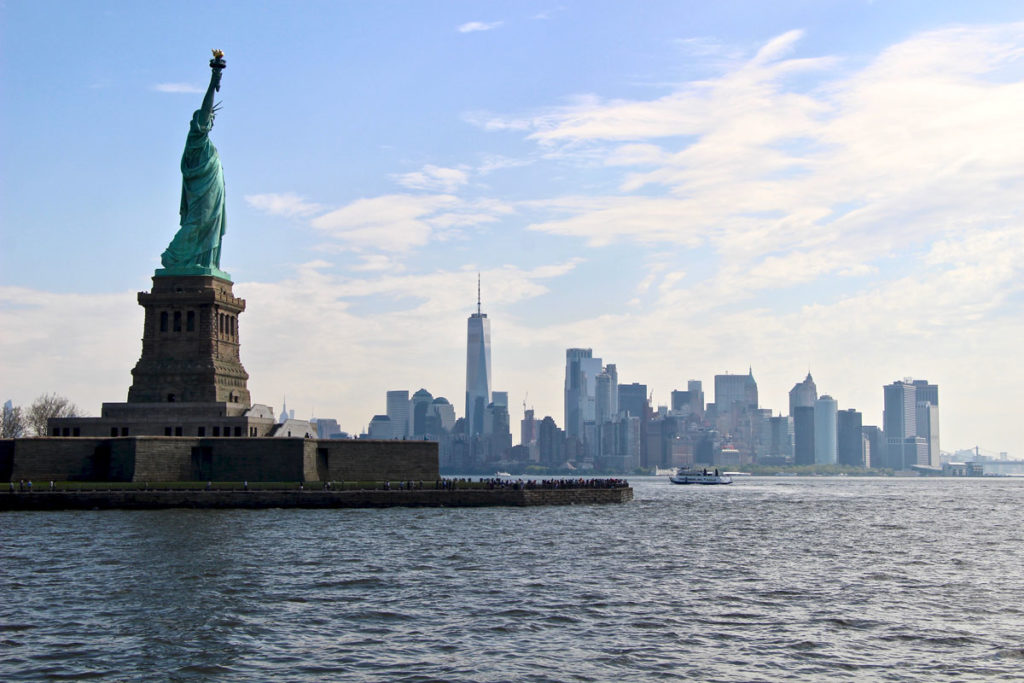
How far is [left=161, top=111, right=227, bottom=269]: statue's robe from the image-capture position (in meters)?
110

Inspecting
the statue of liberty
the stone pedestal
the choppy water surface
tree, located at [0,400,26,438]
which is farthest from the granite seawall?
tree, located at [0,400,26,438]

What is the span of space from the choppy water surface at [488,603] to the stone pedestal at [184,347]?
23.9 metres

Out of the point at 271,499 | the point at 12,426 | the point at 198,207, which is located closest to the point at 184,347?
the point at 198,207

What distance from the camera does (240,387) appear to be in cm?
11056

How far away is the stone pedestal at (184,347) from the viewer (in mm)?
105500

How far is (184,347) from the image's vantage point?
106688mm

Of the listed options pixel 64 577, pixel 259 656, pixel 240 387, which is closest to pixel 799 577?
pixel 259 656

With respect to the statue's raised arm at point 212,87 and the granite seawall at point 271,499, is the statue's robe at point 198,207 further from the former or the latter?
the granite seawall at point 271,499

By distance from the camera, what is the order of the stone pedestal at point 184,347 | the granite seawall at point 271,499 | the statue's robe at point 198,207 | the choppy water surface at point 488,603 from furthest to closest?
the statue's robe at point 198,207 → the stone pedestal at point 184,347 → the granite seawall at point 271,499 → the choppy water surface at point 488,603

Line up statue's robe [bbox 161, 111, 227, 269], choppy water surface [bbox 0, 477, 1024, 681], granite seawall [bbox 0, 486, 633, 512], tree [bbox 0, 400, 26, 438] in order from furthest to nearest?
tree [bbox 0, 400, 26, 438]
statue's robe [bbox 161, 111, 227, 269]
granite seawall [bbox 0, 486, 633, 512]
choppy water surface [bbox 0, 477, 1024, 681]

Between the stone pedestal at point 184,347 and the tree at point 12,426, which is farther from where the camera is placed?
the tree at point 12,426

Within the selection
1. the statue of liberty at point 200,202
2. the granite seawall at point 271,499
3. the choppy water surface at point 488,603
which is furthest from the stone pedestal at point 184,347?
the choppy water surface at point 488,603

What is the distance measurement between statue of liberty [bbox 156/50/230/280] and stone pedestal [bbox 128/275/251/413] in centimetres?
216

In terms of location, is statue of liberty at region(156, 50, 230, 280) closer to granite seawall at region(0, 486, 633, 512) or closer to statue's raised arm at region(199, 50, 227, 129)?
statue's raised arm at region(199, 50, 227, 129)
